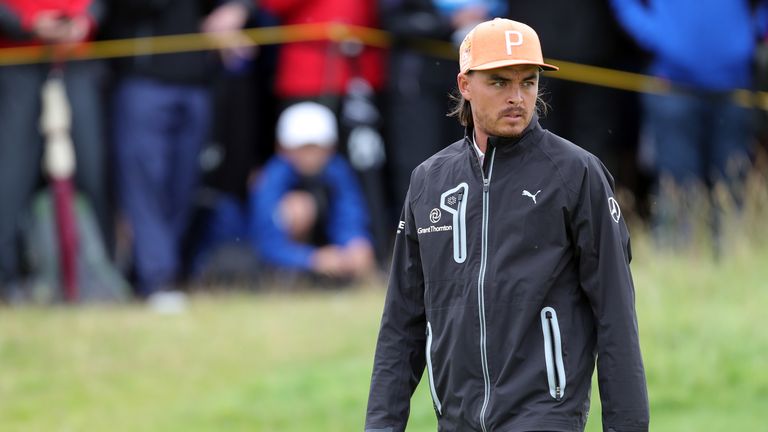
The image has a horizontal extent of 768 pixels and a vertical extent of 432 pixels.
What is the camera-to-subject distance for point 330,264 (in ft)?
43.4

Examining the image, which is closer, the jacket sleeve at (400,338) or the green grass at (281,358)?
the jacket sleeve at (400,338)

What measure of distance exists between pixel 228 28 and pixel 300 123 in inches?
44.9

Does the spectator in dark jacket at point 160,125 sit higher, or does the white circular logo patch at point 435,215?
the spectator in dark jacket at point 160,125

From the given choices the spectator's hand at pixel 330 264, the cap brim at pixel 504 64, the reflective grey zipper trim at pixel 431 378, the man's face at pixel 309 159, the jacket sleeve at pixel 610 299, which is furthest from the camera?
the man's face at pixel 309 159

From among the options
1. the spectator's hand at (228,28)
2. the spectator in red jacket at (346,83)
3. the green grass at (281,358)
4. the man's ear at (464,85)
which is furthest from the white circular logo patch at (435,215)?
the spectator's hand at (228,28)

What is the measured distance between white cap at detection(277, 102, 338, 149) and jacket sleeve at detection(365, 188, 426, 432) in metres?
7.57

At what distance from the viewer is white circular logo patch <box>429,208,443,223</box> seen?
18.3 ft

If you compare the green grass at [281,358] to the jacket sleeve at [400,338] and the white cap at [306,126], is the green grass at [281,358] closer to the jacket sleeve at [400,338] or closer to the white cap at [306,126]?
the white cap at [306,126]

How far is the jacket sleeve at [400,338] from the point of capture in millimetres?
5742

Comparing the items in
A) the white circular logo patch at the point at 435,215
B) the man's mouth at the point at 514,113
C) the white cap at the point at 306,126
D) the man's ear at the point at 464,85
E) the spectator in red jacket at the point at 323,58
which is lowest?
the white circular logo patch at the point at 435,215

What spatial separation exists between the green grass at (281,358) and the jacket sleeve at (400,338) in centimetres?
421

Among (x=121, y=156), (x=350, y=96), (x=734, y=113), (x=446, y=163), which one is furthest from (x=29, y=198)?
(x=446, y=163)

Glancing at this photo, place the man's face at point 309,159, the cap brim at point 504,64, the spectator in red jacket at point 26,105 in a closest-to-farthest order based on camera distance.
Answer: the cap brim at point 504,64
the spectator in red jacket at point 26,105
the man's face at point 309,159

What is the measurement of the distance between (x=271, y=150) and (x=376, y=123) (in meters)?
1.26
